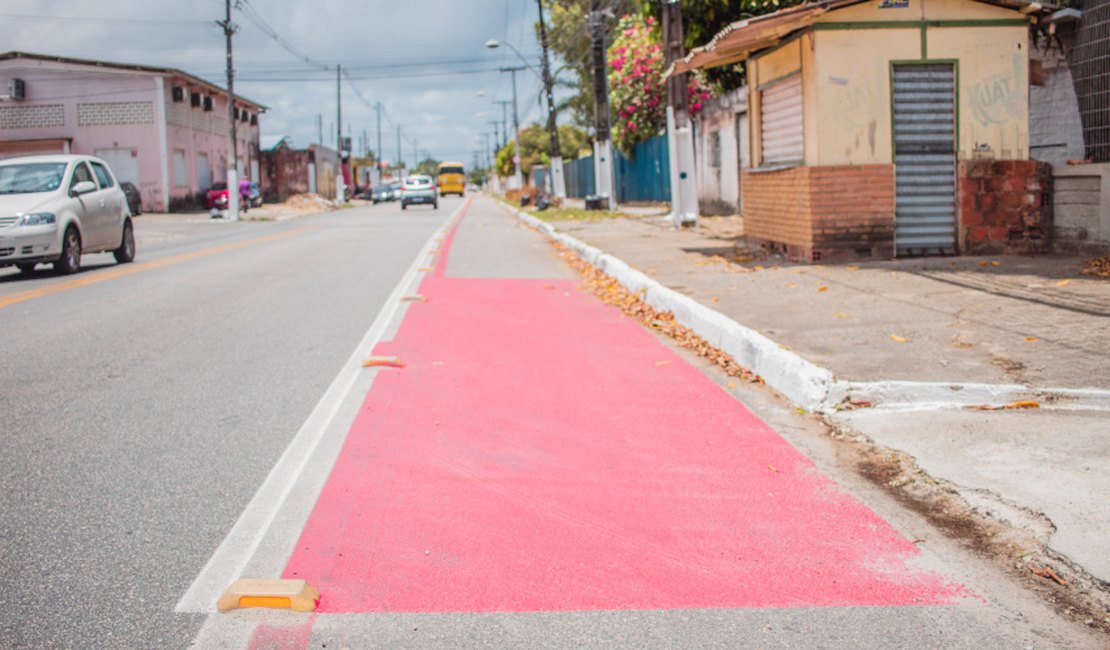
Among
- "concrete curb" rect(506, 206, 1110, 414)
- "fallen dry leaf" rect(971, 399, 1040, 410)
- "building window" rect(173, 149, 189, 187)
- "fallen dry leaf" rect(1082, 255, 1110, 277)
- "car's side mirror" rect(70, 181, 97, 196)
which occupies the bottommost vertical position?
"fallen dry leaf" rect(971, 399, 1040, 410)

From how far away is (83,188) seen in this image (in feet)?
51.0

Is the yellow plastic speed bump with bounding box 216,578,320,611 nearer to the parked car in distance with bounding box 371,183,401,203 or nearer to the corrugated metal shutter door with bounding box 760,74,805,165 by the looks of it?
the corrugated metal shutter door with bounding box 760,74,805,165

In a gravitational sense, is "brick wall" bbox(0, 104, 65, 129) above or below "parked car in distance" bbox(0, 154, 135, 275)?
above

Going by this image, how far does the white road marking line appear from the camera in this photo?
11.9 ft

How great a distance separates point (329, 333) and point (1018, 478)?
606 centimetres

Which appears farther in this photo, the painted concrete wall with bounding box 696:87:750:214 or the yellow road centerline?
the painted concrete wall with bounding box 696:87:750:214

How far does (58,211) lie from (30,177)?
1.10 m

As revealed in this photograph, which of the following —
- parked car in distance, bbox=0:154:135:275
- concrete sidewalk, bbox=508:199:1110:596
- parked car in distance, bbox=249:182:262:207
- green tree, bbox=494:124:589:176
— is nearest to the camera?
concrete sidewalk, bbox=508:199:1110:596

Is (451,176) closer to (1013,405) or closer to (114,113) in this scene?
(114,113)

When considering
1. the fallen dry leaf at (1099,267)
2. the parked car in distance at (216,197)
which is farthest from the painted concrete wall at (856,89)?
the parked car in distance at (216,197)

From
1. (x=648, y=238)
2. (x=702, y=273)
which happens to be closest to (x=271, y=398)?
(x=702, y=273)

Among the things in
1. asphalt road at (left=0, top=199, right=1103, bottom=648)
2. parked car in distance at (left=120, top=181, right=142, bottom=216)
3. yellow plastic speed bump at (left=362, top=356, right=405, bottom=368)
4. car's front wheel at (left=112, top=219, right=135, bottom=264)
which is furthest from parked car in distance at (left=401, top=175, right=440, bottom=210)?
yellow plastic speed bump at (left=362, top=356, right=405, bottom=368)

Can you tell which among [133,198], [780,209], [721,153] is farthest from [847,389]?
[133,198]

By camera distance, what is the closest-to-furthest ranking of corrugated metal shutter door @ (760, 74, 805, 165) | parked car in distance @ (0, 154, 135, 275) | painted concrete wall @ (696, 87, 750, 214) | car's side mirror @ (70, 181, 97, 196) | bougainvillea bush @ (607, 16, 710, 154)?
corrugated metal shutter door @ (760, 74, 805, 165) → parked car in distance @ (0, 154, 135, 275) → car's side mirror @ (70, 181, 97, 196) → painted concrete wall @ (696, 87, 750, 214) → bougainvillea bush @ (607, 16, 710, 154)
